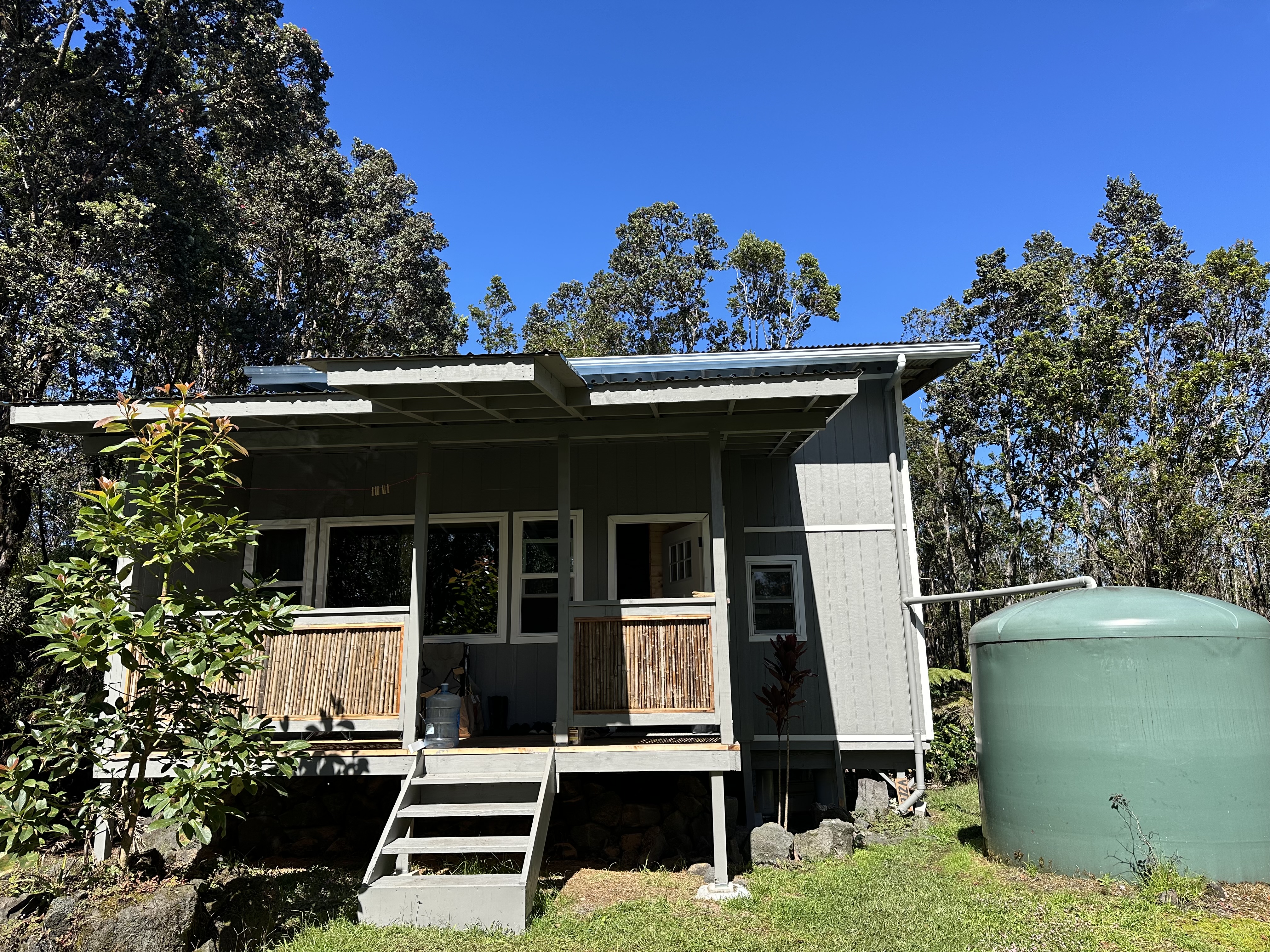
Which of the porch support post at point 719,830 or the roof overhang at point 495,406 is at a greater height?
the roof overhang at point 495,406

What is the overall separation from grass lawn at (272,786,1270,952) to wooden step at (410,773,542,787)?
0.75 metres

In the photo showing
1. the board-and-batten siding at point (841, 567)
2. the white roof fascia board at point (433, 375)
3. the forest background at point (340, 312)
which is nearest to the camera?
the white roof fascia board at point (433, 375)

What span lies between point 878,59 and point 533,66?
27.3ft

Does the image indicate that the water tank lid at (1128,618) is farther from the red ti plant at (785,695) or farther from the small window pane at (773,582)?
the small window pane at (773,582)

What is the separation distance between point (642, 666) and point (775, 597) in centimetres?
278

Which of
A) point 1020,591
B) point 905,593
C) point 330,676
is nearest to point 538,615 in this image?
point 330,676

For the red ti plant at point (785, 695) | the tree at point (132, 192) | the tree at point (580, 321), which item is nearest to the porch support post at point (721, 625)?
the red ti plant at point (785, 695)

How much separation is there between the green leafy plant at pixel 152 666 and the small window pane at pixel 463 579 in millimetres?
2780

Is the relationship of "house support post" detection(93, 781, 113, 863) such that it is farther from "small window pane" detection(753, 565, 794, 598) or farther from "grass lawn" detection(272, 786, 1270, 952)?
"small window pane" detection(753, 565, 794, 598)

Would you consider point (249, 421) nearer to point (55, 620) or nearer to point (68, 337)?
point (55, 620)

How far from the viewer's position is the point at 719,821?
18.0ft

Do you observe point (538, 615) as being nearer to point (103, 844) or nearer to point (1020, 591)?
point (103, 844)

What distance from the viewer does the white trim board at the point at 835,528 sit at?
8.27 m

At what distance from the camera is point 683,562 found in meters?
7.91
